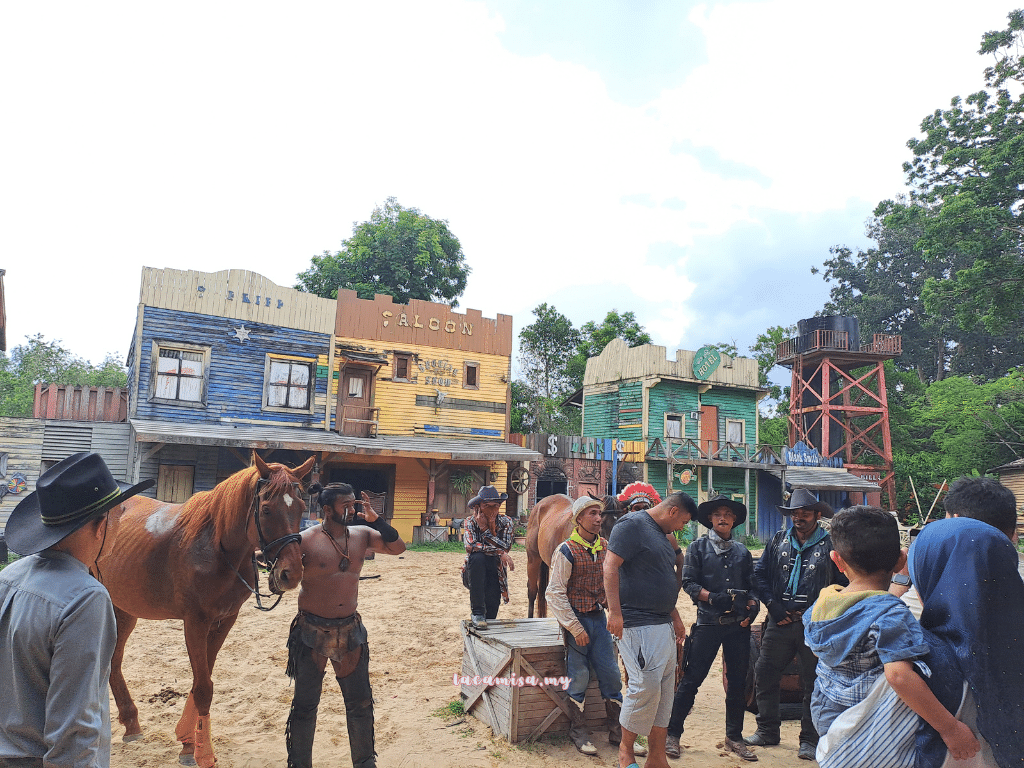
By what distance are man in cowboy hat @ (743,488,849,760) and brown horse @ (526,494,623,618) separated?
1.88 m

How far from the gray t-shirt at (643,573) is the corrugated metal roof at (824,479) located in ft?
71.8

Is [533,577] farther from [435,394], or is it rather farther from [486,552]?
[435,394]

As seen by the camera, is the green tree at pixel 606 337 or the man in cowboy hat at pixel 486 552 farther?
the green tree at pixel 606 337

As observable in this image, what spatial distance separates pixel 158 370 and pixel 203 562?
554 inches

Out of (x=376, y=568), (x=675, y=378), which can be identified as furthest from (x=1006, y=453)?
(x=376, y=568)

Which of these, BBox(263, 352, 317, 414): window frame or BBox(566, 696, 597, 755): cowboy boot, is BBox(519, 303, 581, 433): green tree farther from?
BBox(566, 696, 597, 755): cowboy boot

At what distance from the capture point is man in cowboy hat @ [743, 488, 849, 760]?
15.7 ft

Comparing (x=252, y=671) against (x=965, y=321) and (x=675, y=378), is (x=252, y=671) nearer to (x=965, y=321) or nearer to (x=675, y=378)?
(x=675, y=378)

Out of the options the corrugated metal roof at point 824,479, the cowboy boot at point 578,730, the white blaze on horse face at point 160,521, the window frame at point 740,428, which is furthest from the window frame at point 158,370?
the corrugated metal roof at point 824,479

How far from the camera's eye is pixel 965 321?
21.4 m

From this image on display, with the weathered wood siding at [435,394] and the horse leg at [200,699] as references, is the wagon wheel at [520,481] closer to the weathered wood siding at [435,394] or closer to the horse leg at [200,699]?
the weathered wood siding at [435,394]

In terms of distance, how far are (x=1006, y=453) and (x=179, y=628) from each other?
97.8ft

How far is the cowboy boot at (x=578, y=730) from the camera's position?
15.5ft

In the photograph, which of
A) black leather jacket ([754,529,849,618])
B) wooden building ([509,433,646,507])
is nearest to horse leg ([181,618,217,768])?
black leather jacket ([754,529,849,618])
